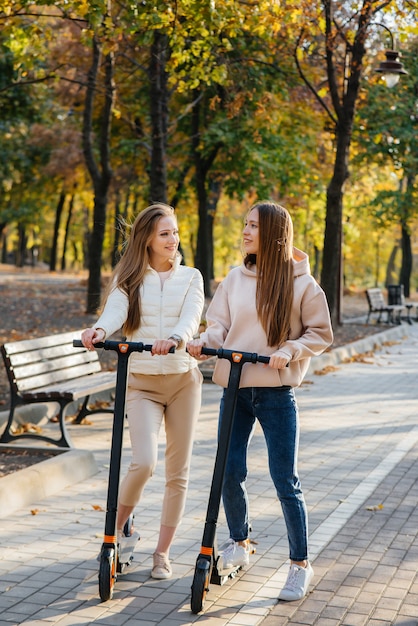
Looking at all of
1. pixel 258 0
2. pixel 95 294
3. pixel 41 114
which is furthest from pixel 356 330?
pixel 258 0

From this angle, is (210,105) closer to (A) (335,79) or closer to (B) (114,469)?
Answer: (A) (335,79)

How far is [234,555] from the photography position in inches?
212

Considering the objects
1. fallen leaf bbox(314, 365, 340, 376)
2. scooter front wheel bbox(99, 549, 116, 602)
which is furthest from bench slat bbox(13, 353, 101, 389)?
fallen leaf bbox(314, 365, 340, 376)

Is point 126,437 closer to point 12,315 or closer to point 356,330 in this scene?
point 12,315

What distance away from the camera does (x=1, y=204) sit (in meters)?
48.1

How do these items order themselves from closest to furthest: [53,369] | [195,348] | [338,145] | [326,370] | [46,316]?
[195,348] → [53,369] → [326,370] → [338,145] → [46,316]

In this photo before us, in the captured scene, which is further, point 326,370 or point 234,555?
point 326,370

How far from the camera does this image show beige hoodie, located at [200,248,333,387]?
4.95 m

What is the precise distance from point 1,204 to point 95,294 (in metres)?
28.9

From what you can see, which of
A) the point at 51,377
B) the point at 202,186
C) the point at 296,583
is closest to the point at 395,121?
the point at 202,186

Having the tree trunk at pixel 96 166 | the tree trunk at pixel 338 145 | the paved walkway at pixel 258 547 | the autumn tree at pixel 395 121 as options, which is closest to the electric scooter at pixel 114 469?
the paved walkway at pixel 258 547

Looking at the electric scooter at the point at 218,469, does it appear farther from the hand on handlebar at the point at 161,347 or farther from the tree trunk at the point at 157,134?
the tree trunk at the point at 157,134

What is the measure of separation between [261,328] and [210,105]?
35.3 feet

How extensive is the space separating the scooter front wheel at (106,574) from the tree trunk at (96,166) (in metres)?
12.8
